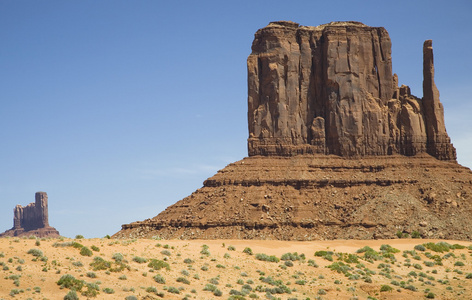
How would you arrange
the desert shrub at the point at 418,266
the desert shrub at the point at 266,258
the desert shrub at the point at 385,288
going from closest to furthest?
1. the desert shrub at the point at 385,288
2. the desert shrub at the point at 266,258
3. the desert shrub at the point at 418,266

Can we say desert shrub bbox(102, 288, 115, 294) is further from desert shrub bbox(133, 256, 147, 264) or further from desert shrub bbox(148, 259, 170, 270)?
desert shrub bbox(133, 256, 147, 264)

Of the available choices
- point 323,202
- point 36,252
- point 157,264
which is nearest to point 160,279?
point 157,264

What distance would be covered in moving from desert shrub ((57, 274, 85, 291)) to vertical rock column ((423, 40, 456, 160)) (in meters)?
66.0

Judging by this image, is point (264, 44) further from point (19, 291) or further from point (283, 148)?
point (19, 291)

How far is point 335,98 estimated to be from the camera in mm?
98562

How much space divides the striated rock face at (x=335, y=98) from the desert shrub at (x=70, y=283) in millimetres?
58826

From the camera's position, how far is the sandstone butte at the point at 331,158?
82250mm

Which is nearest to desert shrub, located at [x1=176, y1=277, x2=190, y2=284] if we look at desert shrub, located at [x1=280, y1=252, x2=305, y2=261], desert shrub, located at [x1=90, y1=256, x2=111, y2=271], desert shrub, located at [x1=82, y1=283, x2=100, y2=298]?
desert shrub, located at [x1=90, y1=256, x2=111, y2=271]

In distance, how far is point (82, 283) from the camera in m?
38.9

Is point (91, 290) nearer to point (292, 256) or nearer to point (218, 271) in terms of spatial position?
point (218, 271)

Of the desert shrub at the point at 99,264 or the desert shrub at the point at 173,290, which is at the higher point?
the desert shrub at the point at 99,264

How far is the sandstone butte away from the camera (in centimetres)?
8225

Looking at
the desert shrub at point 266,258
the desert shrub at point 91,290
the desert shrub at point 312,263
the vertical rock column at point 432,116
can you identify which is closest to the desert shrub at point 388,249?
the desert shrub at point 312,263

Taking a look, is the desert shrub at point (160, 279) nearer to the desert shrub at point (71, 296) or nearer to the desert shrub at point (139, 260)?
the desert shrub at point (139, 260)
